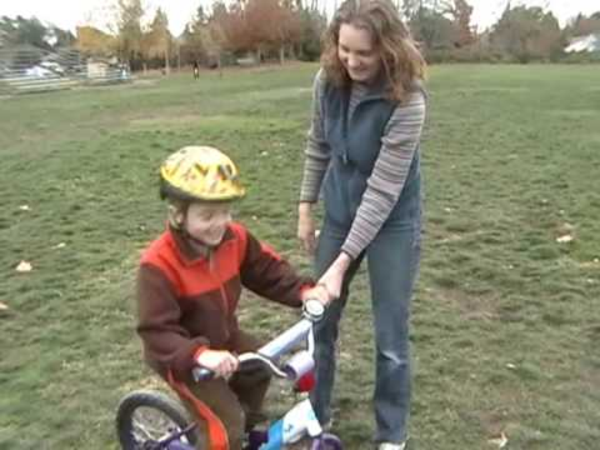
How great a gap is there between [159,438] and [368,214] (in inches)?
49.6

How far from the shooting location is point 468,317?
16.8 feet

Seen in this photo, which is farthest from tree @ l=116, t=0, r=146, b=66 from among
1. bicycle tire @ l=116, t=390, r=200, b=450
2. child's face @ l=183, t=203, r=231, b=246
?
child's face @ l=183, t=203, r=231, b=246

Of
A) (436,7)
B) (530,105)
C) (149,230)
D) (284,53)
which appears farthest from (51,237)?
(436,7)

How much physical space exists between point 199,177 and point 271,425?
1094 mm

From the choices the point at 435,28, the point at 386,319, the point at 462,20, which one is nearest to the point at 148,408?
the point at 386,319

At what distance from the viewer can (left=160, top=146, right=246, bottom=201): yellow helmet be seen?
2.41 meters

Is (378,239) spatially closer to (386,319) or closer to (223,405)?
(386,319)

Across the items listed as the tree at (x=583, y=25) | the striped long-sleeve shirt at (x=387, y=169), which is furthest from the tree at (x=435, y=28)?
the striped long-sleeve shirt at (x=387, y=169)

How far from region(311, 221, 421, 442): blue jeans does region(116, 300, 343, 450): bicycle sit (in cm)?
49

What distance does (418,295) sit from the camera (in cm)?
551

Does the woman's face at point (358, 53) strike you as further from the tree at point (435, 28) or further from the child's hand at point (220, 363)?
the tree at point (435, 28)

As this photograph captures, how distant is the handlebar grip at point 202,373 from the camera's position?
2.36 meters

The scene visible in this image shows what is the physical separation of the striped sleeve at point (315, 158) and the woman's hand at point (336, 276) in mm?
469

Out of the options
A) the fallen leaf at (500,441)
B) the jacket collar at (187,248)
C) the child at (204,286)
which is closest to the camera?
the child at (204,286)
